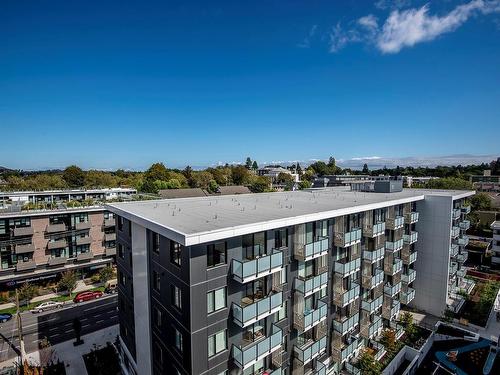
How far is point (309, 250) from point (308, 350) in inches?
266

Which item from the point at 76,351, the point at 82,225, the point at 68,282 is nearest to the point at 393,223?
the point at 76,351

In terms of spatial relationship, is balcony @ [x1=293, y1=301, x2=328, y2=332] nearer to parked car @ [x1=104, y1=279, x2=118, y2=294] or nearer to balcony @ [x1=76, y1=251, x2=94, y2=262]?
parked car @ [x1=104, y1=279, x2=118, y2=294]

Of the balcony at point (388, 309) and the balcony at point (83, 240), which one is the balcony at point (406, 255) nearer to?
the balcony at point (388, 309)

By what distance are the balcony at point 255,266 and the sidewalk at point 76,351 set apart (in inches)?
834

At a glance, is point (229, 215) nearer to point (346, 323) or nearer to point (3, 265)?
point (346, 323)

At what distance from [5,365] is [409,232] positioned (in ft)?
136

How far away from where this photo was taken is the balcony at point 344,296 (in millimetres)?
21533

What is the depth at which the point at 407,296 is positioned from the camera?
31359mm

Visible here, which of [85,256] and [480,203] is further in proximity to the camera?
[480,203]

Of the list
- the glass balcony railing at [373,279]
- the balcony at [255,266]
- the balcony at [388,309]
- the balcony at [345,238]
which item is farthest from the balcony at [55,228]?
the balcony at [388,309]

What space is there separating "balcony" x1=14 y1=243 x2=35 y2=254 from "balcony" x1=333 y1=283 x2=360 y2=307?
139ft

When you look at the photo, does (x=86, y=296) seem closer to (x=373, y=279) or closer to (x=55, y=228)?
(x=55, y=228)

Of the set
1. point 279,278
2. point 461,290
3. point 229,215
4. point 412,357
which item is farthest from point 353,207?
point 461,290

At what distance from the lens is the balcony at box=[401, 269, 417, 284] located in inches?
1213
